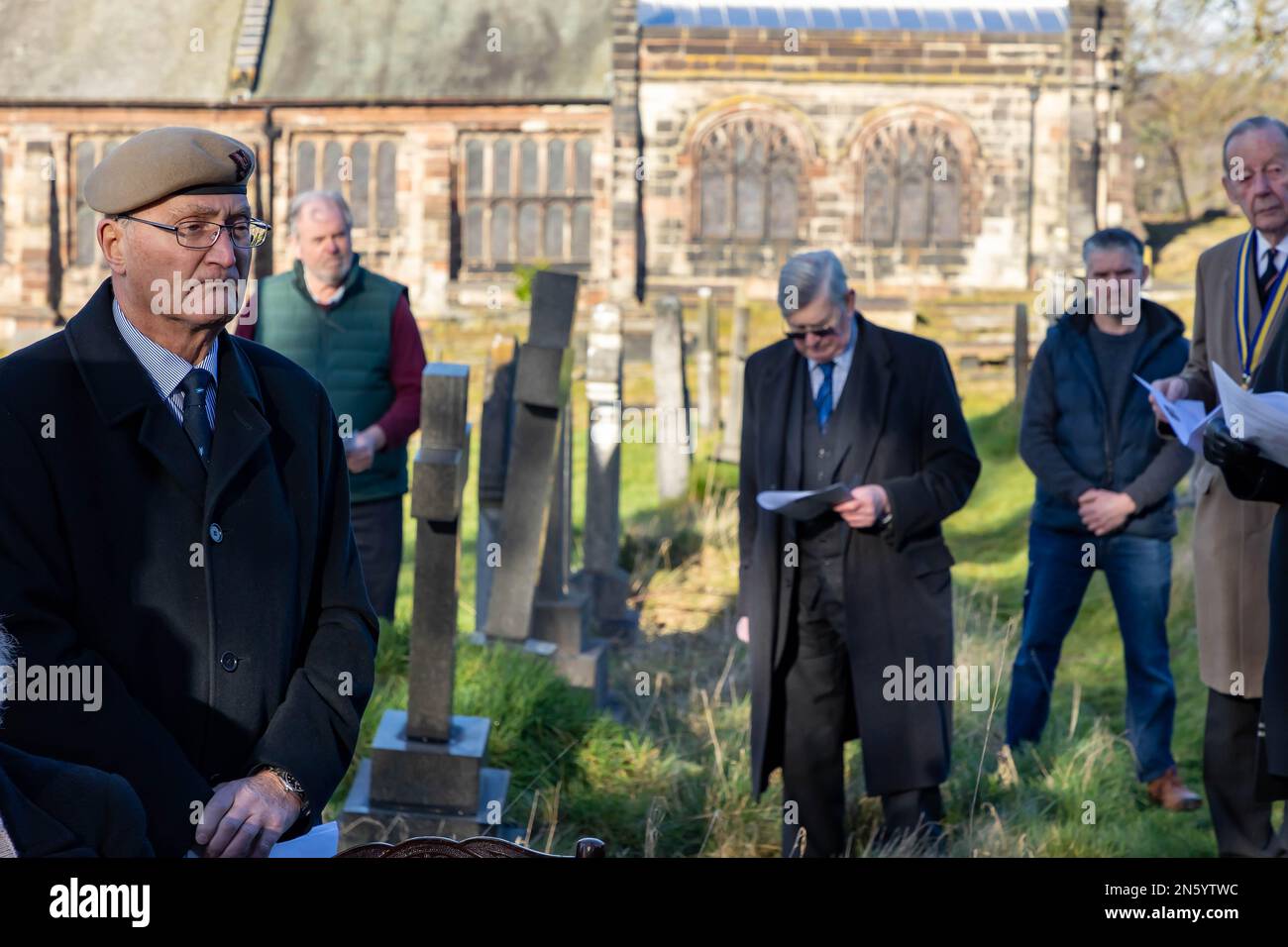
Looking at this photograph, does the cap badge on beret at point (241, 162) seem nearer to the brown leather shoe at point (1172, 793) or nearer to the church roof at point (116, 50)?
the brown leather shoe at point (1172, 793)

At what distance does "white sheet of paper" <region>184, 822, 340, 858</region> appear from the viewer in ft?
8.73

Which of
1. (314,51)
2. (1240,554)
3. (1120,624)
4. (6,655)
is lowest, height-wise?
(1120,624)

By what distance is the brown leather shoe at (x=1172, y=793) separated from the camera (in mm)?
6232

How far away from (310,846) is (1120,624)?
15.3 ft

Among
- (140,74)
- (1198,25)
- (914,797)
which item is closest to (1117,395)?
(914,797)

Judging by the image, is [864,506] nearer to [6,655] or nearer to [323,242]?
[323,242]

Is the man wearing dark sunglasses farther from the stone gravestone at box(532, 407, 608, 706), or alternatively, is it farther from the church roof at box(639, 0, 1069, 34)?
the church roof at box(639, 0, 1069, 34)

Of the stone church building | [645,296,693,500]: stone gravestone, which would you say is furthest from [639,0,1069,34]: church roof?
[645,296,693,500]: stone gravestone

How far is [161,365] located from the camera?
9.12ft

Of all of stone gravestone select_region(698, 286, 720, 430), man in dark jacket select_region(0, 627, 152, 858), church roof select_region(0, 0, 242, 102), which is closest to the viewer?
man in dark jacket select_region(0, 627, 152, 858)

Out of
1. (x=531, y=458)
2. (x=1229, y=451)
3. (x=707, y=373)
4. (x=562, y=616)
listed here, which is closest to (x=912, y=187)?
(x=707, y=373)

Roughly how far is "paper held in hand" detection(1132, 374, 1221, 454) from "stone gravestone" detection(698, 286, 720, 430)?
34.5 ft

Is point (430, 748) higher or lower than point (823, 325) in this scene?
lower

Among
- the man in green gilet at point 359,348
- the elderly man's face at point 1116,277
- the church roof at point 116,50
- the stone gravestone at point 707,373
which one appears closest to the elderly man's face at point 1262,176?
the elderly man's face at point 1116,277
